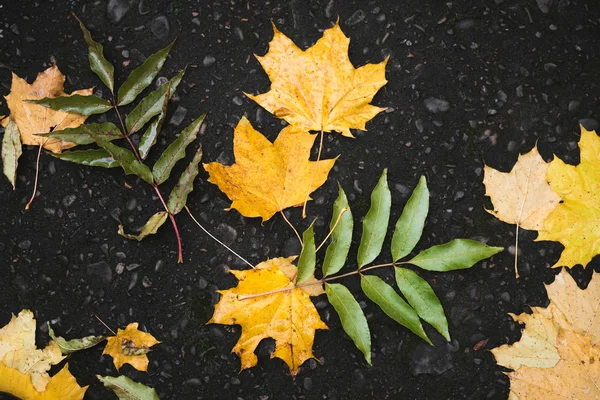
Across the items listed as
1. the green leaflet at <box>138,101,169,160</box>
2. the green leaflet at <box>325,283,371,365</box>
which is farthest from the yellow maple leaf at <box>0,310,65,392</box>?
the green leaflet at <box>325,283,371,365</box>

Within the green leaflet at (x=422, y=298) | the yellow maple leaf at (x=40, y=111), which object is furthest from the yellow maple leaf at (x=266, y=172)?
the yellow maple leaf at (x=40, y=111)

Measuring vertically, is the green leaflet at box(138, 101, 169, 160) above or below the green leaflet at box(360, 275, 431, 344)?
above

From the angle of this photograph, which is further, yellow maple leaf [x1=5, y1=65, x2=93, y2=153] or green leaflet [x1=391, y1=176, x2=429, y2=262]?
yellow maple leaf [x1=5, y1=65, x2=93, y2=153]

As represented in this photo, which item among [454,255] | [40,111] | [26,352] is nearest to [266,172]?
[454,255]

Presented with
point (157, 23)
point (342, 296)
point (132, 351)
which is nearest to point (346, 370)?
point (342, 296)

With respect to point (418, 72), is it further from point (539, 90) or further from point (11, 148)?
point (11, 148)

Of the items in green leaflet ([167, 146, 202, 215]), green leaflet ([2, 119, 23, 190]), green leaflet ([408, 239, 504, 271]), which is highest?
green leaflet ([2, 119, 23, 190])

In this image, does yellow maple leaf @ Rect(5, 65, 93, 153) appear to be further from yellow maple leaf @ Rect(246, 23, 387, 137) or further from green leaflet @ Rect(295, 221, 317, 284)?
green leaflet @ Rect(295, 221, 317, 284)
